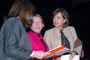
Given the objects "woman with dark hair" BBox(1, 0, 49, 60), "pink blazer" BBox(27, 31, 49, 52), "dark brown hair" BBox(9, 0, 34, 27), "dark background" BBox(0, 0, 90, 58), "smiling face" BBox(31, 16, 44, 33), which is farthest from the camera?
"dark background" BBox(0, 0, 90, 58)

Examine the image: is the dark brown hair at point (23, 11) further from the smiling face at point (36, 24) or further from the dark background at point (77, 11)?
the dark background at point (77, 11)

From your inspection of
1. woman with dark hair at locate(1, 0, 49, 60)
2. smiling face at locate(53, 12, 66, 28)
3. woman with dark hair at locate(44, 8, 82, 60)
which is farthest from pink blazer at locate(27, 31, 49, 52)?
smiling face at locate(53, 12, 66, 28)

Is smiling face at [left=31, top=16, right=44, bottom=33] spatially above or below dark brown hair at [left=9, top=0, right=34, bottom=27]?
below

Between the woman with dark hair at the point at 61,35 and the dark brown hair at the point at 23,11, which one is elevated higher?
the dark brown hair at the point at 23,11

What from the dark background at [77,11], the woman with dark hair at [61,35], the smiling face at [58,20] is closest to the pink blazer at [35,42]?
the woman with dark hair at [61,35]

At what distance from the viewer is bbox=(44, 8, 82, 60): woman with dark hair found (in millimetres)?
2926

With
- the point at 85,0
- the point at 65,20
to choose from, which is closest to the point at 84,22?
the point at 85,0

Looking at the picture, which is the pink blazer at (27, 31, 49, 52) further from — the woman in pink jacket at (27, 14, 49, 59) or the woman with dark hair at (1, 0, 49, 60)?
the woman with dark hair at (1, 0, 49, 60)

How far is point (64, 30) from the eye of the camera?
3080mm

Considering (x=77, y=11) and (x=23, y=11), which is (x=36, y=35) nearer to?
(x=23, y=11)

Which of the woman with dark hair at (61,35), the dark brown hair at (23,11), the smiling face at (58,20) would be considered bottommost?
the woman with dark hair at (61,35)

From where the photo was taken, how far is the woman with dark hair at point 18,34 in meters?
1.66

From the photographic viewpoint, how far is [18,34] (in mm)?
1695

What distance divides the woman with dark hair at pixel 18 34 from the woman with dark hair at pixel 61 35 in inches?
45.7
